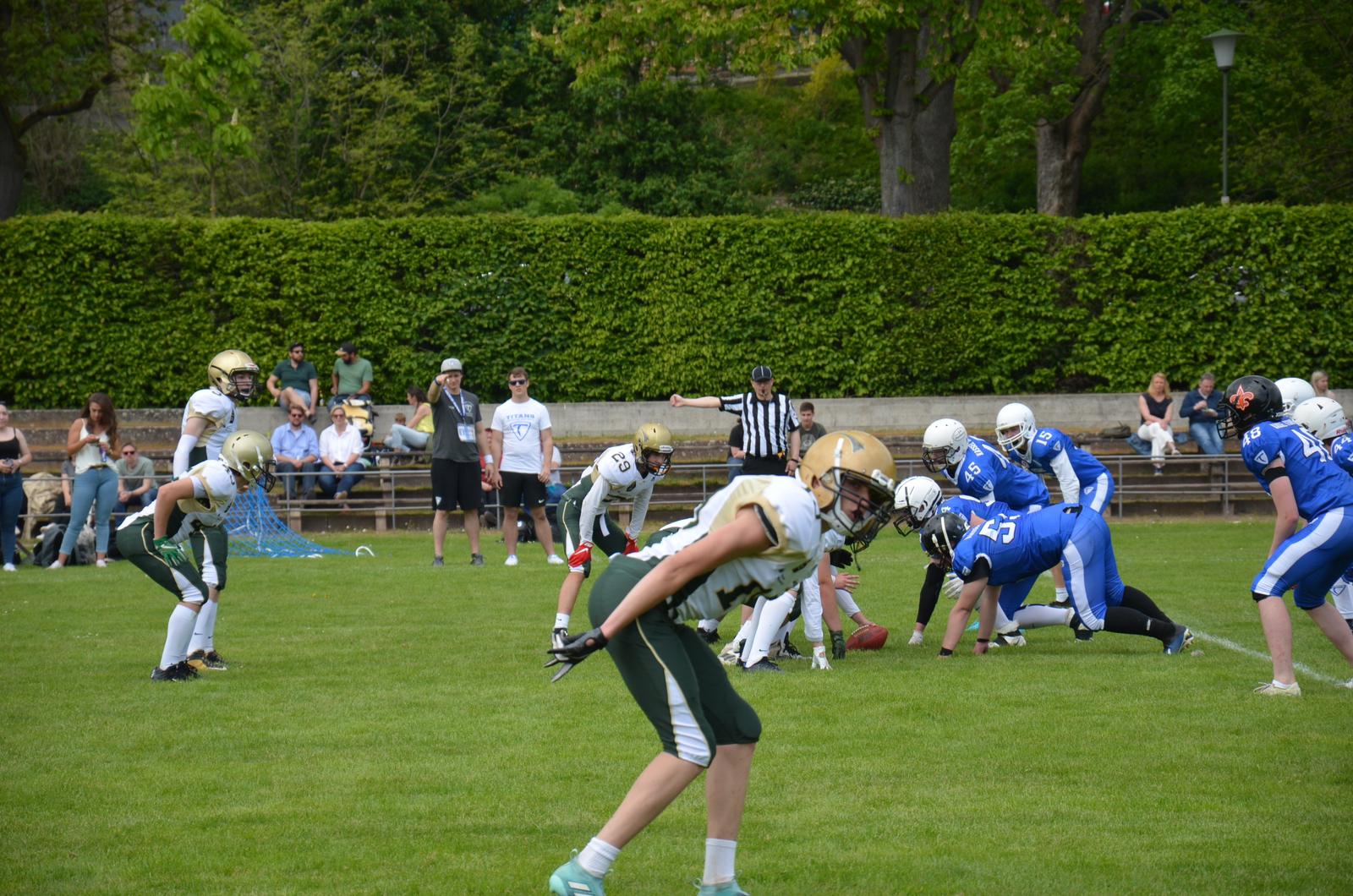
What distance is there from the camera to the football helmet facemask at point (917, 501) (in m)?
9.91

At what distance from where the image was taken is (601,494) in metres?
11.4

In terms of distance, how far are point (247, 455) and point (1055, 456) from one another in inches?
255

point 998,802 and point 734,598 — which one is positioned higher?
point 734,598

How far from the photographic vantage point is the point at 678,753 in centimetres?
509

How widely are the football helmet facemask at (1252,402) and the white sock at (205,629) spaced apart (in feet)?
23.7

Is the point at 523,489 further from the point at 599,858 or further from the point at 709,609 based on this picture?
the point at 599,858

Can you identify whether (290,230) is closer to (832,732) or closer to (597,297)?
(597,297)

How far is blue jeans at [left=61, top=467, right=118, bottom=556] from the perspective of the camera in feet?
58.5

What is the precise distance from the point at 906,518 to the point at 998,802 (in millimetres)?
3594

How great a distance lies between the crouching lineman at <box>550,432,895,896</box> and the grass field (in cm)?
50

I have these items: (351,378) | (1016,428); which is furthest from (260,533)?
(1016,428)

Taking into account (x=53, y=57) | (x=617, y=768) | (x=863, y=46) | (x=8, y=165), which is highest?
(x=53, y=57)

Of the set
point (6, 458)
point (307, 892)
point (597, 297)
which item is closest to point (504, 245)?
point (597, 297)

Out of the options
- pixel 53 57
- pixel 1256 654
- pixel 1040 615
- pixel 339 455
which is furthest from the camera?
pixel 53 57
